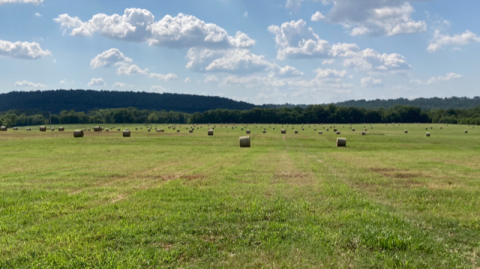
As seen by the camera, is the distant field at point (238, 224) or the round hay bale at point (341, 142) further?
the round hay bale at point (341, 142)

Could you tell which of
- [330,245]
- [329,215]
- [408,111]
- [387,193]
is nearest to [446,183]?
[387,193]

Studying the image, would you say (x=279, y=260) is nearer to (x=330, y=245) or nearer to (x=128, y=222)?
(x=330, y=245)

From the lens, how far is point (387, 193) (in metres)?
13.6

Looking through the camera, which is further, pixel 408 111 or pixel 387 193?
pixel 408 111

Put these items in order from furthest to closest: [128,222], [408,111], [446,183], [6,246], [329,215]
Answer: [408,111]
[446,183]
[329,215]
[128,222]
[6,246]

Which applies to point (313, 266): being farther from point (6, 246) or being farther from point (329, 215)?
point (6, 246)

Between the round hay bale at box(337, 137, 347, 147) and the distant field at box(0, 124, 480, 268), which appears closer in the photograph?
the distant field at box(0, 124, 480, 268)

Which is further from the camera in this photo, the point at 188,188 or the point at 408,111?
the point at 408,111

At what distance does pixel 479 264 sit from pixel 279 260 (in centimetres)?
426

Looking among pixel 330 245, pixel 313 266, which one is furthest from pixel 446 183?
pixel 313 266

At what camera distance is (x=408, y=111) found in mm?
189625

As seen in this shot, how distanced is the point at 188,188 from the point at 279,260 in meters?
7.68

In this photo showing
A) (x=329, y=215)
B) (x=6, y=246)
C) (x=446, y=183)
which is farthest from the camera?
(x=446, y=183)

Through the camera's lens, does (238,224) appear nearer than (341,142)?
Yes
